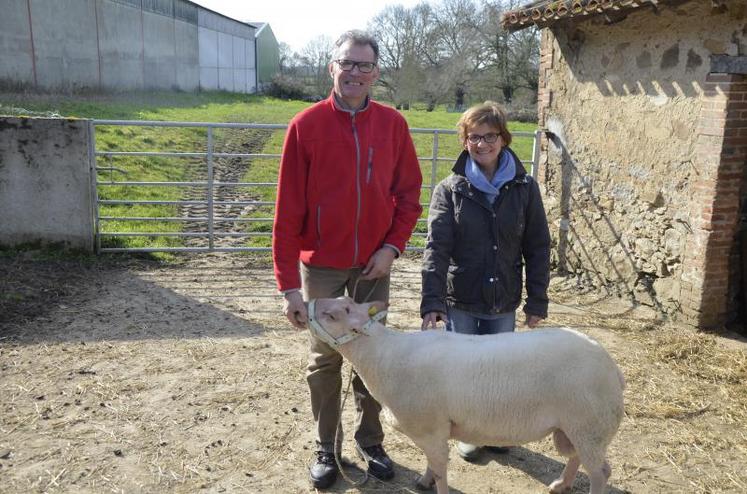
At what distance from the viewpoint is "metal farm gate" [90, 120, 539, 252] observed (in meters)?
7.33

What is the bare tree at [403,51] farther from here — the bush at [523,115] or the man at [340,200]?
the man at [340,200]

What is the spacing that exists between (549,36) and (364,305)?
5383mm

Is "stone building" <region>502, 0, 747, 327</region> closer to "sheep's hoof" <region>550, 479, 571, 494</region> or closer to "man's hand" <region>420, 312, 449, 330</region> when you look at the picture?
"sheep's hoof" <region>550, 479, 571, 494</region>

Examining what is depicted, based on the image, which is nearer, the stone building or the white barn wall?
the stone building

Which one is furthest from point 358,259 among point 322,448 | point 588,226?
point 588,226

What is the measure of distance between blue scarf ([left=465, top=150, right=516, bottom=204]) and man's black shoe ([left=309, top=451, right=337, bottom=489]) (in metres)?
1.61

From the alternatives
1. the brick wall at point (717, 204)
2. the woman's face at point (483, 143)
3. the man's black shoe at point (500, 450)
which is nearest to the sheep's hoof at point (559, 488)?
the man's black shoe at point (500, 450)

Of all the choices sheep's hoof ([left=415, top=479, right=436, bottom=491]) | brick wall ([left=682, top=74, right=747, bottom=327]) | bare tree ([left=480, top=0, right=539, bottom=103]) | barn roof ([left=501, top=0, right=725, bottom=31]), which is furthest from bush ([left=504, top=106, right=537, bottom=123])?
sheep's hoof ([left=415, top=479, right=436, bottom=491])

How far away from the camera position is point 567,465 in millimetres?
3123

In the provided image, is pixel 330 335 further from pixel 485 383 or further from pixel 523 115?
pixel 523 115

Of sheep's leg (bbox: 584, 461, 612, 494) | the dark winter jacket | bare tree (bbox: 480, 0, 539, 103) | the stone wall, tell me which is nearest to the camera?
sheep's leg (bbox: 584, 461, 612, 494)

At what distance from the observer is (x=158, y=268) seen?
7.16 meters

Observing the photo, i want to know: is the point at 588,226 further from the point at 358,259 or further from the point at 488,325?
the point at 358,259

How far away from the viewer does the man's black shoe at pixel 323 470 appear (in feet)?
10.6
